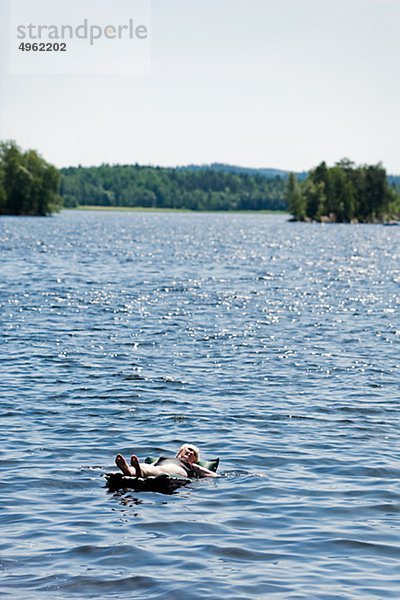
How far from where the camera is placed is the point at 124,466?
54.9 ft

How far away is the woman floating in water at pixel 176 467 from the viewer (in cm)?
1706

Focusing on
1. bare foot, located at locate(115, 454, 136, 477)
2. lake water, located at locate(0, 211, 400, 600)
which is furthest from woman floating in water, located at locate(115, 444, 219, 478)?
lake water, located at locate(0, 211, 400, 600)

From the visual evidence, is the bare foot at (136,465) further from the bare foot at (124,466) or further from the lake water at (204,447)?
the lake water at (204,447)

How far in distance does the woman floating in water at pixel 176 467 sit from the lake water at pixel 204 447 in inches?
14.4

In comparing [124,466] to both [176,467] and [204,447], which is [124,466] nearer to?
[176,467]

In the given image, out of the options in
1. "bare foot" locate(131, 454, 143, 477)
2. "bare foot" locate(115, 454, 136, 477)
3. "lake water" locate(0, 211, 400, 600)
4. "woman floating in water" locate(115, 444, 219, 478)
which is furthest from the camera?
"woman floating in water" locate(115, 444, 219, 478)

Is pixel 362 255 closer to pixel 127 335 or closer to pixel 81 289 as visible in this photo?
pixel 81 289

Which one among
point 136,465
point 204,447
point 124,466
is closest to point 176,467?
point 136,465

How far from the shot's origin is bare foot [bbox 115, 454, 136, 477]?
649 inches

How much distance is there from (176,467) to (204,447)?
3.20 meters

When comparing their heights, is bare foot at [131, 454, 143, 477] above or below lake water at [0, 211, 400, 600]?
above

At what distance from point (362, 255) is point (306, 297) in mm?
64483

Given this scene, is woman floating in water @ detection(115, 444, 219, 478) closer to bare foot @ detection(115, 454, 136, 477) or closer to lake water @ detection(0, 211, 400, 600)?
bare foot @ detection(115, 454, 136, 477)

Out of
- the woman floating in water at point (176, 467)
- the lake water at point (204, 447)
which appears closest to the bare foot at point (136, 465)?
the woman floating in water at point (176, 467)
